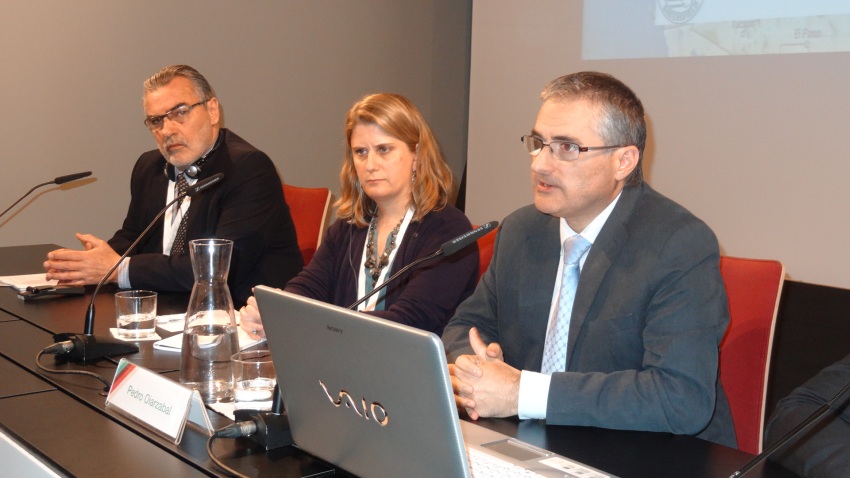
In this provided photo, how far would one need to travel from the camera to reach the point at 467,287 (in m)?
2.32

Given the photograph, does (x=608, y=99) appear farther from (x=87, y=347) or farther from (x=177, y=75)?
(x=177, y=75)

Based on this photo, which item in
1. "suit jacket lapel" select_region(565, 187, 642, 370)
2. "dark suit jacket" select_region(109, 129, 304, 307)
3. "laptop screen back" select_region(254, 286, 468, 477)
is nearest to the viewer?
"laptop screen back" select_region(254, 286, 468, 477)

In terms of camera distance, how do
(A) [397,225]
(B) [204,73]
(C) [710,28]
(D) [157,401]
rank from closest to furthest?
(D) [157,401], (A) [397,225], (C) [710,28], (B) [204,73]

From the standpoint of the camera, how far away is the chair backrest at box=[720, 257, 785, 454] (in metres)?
1.68

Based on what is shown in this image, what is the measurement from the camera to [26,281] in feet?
8.65

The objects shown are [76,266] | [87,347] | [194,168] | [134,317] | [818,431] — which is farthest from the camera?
[194,168]

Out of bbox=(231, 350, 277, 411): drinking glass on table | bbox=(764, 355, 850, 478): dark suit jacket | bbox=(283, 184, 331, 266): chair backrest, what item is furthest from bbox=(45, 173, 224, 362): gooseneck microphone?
bbox=(283, 184, 331, 266): chair backrest

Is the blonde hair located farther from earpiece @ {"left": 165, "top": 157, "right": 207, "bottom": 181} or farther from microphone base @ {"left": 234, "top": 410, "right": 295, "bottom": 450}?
microphone base @ {"left": 234, "top": 410, "right": 295, "bottom": 450}

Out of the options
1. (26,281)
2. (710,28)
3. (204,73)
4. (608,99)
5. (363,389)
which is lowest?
(26,281)

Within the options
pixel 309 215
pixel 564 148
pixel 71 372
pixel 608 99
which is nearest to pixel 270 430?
pixel 71 372

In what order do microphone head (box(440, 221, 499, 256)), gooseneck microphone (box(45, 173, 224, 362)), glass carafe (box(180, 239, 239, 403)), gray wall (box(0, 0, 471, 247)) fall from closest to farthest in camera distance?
microphone head (box(440, 221, 499, 256)) < glass carafe (box(180, 239, 239, 403)) < gooseneck microphone (box(45, 173, 224, 362)) < gray wall (box(0, 0, 471, 247))

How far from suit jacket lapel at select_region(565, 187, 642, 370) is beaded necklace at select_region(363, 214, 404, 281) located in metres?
0.81

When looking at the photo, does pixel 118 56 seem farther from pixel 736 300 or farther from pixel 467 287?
pixel 736 300

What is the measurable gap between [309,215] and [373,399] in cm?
236
